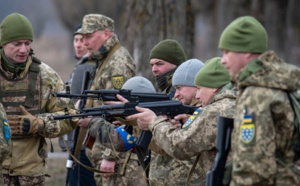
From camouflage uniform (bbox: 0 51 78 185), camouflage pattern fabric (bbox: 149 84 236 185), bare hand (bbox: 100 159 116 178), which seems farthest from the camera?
bare hand (bbox: 100 159 116 178)

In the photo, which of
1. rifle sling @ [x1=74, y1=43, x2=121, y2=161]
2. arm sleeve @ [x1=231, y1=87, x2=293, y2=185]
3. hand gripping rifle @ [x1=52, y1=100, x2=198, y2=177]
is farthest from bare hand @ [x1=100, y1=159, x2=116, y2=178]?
arm sleeve @ [x1=231, y1=87, x2=293, y2=185]

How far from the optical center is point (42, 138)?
797 centimetres

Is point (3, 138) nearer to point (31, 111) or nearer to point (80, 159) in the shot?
point (31, 111)

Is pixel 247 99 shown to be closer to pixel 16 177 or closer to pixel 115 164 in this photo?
pixel 16 177

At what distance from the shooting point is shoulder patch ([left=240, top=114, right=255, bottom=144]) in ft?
17.5

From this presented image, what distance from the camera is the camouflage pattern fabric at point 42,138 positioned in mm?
7699

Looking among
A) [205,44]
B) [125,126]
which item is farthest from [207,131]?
[205,44]

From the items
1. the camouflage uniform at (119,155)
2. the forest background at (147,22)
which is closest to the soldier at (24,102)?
the camouflage uniform at (119,155)

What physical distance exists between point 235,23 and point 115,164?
11.9 ft

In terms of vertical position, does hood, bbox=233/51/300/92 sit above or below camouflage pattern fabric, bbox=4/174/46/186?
above

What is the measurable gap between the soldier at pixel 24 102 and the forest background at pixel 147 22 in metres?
4.85

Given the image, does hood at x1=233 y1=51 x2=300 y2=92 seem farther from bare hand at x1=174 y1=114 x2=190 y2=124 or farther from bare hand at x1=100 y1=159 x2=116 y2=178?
bare hand at x1=100 y1=159 x2=116 y2=178

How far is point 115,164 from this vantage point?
8.96 metres

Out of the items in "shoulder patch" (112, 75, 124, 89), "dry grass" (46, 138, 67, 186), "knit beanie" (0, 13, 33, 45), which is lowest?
"dry grass" (46, 138, 67, 186)
